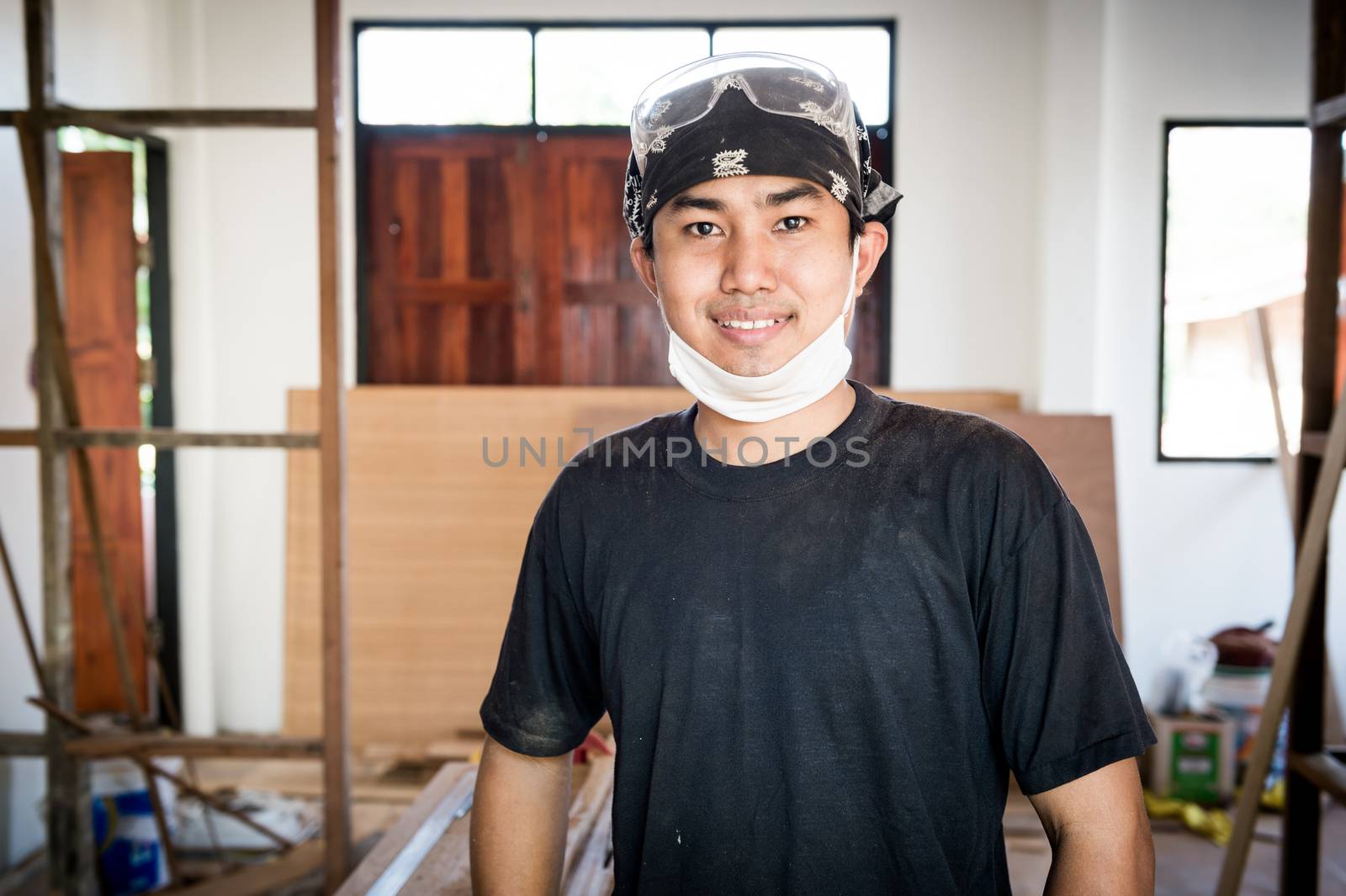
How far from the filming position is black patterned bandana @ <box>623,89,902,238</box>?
3.63ft

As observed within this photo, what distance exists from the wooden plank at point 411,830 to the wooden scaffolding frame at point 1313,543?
1.67 m

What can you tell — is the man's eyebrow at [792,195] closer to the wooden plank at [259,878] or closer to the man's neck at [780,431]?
the man's neck at [780,431]

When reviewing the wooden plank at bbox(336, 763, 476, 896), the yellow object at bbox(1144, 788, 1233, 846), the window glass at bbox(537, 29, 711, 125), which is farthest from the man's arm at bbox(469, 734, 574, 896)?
the window glass at bbox(537, 29, 711, 125)

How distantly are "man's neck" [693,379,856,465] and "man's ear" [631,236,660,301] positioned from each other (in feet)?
0.67

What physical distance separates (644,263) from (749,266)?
23 centimetres

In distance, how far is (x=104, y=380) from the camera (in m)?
3.94

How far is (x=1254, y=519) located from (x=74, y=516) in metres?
4.79

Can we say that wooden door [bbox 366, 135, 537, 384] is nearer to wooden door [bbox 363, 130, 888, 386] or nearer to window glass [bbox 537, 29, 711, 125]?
wooden door [bbox 363, 130, 888, 386]

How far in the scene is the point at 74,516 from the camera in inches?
157

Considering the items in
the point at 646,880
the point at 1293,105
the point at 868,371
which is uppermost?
the point at 1293,105

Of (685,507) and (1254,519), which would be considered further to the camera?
(1254,519)

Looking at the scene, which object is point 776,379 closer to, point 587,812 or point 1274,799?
point 587,812

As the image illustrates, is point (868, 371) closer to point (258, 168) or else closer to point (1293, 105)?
point (1293, 105)

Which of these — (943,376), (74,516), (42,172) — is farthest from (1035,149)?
(74,516)
